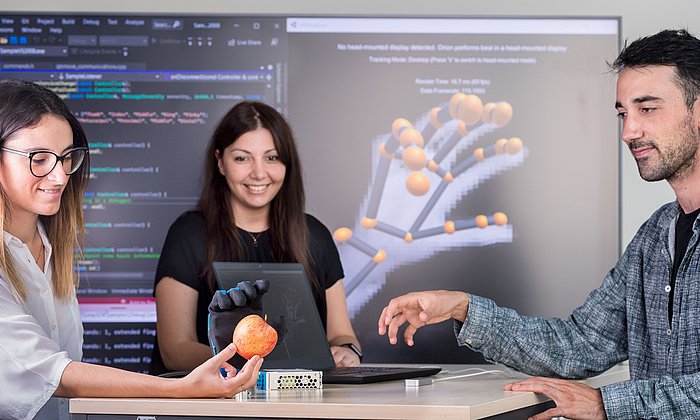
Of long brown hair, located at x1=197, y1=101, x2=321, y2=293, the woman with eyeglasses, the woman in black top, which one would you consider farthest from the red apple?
long brown hair, located at x1=197, y1=101, x2=321, y2=293

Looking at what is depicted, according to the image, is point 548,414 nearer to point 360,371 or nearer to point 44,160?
point 360,371

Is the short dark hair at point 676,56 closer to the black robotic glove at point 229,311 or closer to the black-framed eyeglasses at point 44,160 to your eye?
the black robotic glove at point 229,311

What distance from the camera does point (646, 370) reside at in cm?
273

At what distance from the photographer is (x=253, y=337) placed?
2213 mm

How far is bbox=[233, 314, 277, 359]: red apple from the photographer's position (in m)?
2.21

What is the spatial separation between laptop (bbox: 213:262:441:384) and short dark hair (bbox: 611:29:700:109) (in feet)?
3.27

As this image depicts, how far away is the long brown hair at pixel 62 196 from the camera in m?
2.53

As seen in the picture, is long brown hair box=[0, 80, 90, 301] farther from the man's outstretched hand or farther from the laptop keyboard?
the man's outstretched hand

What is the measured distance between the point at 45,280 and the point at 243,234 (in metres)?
0.92

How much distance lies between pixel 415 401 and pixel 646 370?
895 mm

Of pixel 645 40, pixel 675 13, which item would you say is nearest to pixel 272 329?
pixel 645 40

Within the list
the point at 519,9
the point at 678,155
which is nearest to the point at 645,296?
the point at 678,155

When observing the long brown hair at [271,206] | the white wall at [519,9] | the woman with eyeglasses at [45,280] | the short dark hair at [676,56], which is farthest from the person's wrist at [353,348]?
the white wall at [519,9]

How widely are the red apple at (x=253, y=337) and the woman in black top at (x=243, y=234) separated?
1.09 metres
